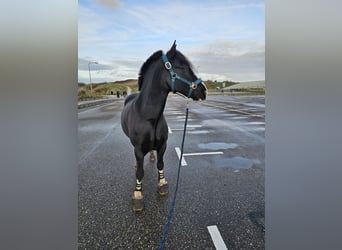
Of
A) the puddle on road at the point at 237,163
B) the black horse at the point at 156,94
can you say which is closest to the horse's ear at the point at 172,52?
the black horse at the point at 156,94

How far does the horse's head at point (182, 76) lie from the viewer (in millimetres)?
755

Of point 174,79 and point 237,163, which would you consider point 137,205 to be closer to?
point 174,79

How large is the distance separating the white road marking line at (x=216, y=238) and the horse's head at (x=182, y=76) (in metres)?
0.53

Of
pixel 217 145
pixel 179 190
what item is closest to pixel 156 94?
pixel 179 190

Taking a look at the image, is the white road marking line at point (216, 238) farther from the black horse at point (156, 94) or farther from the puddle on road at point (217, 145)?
the puddle on road at point (217, 145)

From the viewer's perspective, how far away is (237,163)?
1356 mm

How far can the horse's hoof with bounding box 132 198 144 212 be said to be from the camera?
0.86 meters

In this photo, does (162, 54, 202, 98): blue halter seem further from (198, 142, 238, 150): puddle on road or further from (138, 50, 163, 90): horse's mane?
(198, 142, 238, 150): puddle on road

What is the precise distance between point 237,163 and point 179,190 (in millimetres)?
534

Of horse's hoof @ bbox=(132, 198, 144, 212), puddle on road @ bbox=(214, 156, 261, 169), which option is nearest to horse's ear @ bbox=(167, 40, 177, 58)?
horse's hoof @ bbox=(132, 198, 144, 212)
